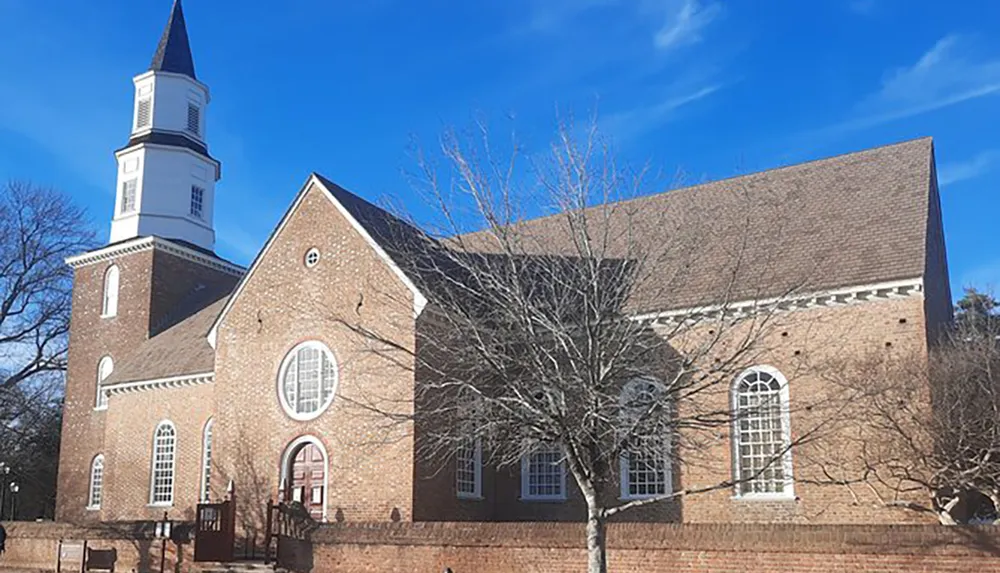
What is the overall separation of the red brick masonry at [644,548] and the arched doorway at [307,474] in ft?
6.60

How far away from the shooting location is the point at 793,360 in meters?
21.2

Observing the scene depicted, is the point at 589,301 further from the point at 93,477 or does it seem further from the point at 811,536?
the point at 93,477

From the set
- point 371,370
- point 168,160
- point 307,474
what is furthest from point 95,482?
point 371,370

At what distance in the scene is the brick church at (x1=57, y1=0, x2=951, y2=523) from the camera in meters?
20.8

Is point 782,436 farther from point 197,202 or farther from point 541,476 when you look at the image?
point 197,202

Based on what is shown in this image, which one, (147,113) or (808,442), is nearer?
(808,442)

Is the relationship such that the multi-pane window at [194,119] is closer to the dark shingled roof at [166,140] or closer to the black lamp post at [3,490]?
the dark shingled roof at [166,140]

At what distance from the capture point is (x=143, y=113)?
3691cm

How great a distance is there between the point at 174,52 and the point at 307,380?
19.1 metres

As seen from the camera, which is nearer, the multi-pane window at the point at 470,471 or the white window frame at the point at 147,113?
the multi-pane window at the point at 470,471

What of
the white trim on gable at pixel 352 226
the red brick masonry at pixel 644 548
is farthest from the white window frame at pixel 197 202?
the red brick masonry at pixel 644 548

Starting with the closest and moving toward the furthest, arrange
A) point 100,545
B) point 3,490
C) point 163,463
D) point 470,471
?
1. point 470,471
2. point 100,545
3. point 163,463
4. point 3,490

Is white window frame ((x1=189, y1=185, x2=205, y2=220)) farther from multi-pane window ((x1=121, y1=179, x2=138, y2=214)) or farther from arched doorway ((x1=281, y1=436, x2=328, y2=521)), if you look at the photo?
arched doorway ((x1=281, y1=436, x2=328, y2=521))

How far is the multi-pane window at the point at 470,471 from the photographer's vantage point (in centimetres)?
2322
